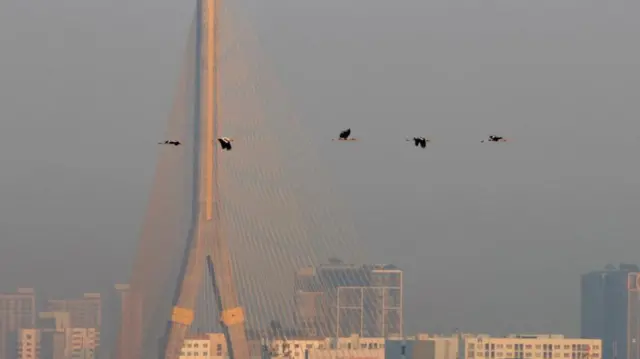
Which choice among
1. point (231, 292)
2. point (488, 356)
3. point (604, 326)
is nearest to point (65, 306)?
point (488, 356)

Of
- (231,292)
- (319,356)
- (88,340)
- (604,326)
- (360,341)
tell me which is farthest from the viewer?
(604,326)

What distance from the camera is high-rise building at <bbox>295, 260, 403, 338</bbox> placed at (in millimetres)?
39875

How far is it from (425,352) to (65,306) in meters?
7.17

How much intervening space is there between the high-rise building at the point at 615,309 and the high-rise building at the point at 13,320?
42.2ft

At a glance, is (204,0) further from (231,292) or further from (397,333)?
(397,333)

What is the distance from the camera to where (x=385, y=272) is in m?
44.0

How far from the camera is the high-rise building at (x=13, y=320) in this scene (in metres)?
44.8

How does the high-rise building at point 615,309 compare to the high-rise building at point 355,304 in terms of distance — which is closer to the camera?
the high-rise building at point 355,304

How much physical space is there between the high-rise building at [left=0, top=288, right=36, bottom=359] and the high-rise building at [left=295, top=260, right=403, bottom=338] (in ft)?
18.4

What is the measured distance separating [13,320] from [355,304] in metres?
6.93

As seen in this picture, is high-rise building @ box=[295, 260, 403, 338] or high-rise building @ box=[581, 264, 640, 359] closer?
high-rise building @ box=[295, 260, 403, 338]

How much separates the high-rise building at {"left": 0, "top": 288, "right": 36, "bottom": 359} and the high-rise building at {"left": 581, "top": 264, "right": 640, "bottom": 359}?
12.9 metres

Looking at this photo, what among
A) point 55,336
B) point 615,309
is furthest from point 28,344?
point 615,309

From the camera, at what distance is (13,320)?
154 ft
